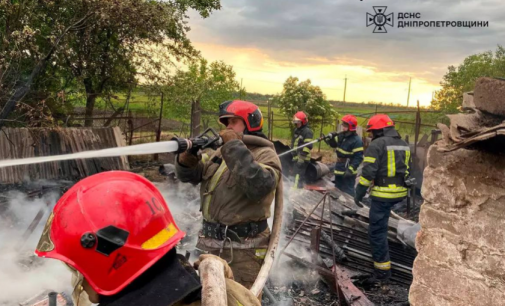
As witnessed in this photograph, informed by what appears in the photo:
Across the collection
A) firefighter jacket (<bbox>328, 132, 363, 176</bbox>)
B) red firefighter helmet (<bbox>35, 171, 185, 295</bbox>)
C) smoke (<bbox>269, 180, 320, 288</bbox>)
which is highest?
red firefighter helmet (<bbox>35, 171, 185, 295</bbox>)

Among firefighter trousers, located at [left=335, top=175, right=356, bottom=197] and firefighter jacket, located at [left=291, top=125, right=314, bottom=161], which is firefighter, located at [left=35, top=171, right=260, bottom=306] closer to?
firefighter jacket, located at [left=291, top=125, right=314, bottom=161]

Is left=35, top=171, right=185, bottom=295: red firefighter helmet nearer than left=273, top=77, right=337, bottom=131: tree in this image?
Yes

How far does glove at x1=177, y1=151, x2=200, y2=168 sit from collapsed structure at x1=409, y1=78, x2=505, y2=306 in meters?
1.86

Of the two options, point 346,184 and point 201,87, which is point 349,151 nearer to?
point 346,184

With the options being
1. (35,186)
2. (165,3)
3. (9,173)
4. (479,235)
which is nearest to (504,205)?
(479,235)

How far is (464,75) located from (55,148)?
690 inches

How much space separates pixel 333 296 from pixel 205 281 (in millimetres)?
4206

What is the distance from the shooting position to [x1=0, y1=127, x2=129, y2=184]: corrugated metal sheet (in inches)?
342

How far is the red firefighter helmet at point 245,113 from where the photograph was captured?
3385mm

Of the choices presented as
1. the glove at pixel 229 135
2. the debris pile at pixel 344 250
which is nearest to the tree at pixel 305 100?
the debris pile at pixel 344 250

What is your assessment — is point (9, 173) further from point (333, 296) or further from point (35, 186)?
point (333, 296)

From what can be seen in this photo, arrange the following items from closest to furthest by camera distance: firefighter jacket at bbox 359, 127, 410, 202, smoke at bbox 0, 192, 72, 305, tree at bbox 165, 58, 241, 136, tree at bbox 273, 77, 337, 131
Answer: smoke at bbox 0, 192, 72, 305 < firefighter jacket at bbox 359, 127, 410, 202 < tree at bbox 165, 58, 241, 136 < tree at bbox 273, 77, 337, 131

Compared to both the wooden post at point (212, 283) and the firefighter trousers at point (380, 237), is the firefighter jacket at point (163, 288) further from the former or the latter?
the firefighter trousers at point (380, 237)

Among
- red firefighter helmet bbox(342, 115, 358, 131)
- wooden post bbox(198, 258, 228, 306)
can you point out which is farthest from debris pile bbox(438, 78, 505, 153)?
red firefighter helmet bbox(342, 115, 358, 131)
